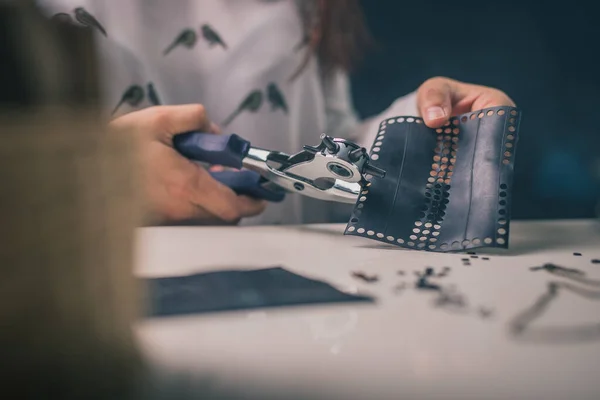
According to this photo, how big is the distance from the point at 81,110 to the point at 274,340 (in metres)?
0.15

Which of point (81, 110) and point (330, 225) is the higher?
point (81, 110)

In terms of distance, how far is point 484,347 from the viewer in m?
0.29

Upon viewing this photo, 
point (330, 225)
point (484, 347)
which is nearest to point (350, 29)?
point (330, 225)

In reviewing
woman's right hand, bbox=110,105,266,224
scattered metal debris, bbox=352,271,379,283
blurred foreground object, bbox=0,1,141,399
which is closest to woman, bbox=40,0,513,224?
woman's right hand, bbox=110,105,266,224

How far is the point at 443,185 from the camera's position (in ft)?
1.91

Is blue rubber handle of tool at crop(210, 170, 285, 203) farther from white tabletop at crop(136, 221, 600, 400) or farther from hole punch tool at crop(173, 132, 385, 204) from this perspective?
white tabletop at crop(136, 221, 600, 400)

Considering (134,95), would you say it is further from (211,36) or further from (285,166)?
(285,166)

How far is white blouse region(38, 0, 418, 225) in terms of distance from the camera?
2.58 feet

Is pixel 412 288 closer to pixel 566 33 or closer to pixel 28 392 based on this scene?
pixel 28 392

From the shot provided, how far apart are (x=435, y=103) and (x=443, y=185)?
0.35 ft

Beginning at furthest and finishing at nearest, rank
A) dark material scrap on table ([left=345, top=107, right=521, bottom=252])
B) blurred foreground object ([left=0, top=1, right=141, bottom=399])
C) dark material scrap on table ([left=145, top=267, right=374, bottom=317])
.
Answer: dark material scrap on table ([left=345, top=107, right=521, bottom=252]) → dark material scrap on table ([left=145, top=267, right=374, bottom=317]) → blurred foreground object ([left=0, top=1, right=141, bottom=399])

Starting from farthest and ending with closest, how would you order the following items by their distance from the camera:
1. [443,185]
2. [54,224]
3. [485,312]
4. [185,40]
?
[185,40] → [443,185] → [485,312] → [54,224]

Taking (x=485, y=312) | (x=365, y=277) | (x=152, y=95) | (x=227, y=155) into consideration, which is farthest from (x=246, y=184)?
(x=485, y=312)

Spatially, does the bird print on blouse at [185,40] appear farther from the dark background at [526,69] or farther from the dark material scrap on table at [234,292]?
the dark material scrap on table at [234,292]
